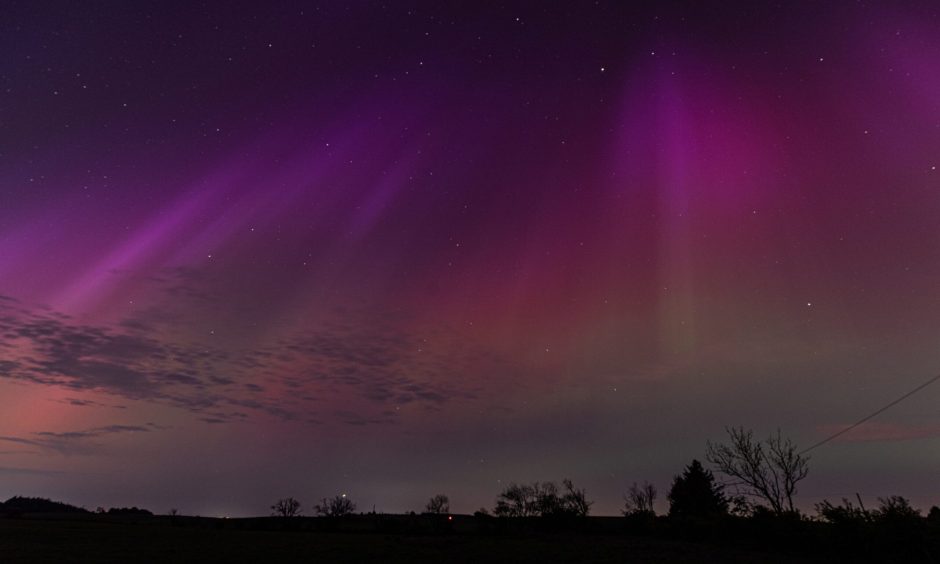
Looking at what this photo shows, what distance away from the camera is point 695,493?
72812 millimetres

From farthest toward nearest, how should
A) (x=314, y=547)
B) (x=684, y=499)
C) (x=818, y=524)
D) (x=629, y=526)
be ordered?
(x=684, y=499)
(x=629, y=526)
(x=314, y=547)
(x=818, y=524)

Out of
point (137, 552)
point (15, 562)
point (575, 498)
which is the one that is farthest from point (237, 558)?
point (575, 498)

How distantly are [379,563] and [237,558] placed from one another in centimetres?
1145

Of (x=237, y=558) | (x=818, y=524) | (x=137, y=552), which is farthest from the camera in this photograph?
(x=137, y=552)

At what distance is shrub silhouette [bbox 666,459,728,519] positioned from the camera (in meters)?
70.4

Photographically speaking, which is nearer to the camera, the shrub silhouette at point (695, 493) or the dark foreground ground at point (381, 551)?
the dark foreground ground at point (381, 551)

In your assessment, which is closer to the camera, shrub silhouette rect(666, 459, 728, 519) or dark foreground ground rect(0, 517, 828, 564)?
dark foreground ground rect(0, 517, 828, 564)

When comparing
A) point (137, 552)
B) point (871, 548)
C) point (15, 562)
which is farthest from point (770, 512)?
point (15, 562)

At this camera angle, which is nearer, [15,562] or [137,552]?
[15,562]

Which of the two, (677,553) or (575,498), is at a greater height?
(575,498)

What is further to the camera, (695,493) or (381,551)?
(695,493)

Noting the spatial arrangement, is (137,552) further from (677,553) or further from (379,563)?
(677,553)

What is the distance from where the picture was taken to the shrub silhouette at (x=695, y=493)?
7043cm

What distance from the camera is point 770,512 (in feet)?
144
